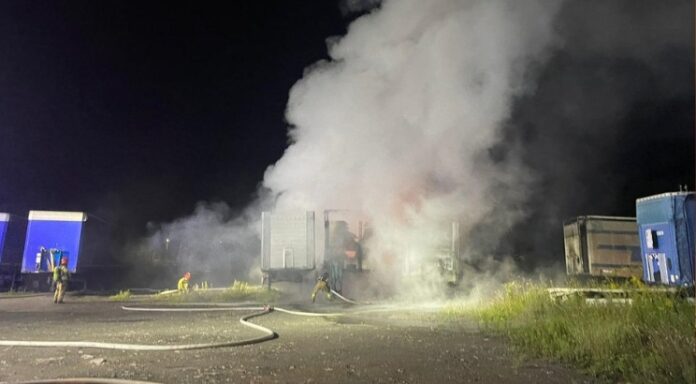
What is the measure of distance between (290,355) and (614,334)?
15.2 feet

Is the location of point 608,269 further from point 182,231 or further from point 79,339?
point 182,231

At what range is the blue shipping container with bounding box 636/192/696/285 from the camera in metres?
13.6

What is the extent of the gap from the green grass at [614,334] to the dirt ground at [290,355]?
16.1 inches

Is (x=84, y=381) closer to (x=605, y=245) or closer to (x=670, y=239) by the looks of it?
(x=670, y=239)

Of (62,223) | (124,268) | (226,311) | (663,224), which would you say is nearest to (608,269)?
(663,224)

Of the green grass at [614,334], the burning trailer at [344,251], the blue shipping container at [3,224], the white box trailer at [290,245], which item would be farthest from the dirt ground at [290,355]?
the blue shipping container at [3,224]

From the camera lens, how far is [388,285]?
1900 cm

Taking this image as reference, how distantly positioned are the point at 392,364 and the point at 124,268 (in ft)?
94.4

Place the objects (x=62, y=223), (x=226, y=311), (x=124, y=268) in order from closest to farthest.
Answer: (x=226, y=311)
(x=62, y=223)
(x=124, y=268)

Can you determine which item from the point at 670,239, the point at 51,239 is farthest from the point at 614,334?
the point at 51,239

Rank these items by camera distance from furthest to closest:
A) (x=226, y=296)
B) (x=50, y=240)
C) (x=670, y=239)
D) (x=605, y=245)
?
1. (x=50, y=240)
2. (x=226, y=296)
3. (x=605, y=245)
4. (x=670, y=239)

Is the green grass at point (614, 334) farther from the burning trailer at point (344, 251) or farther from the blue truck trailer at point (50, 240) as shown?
Answer: the blue truck trailer at point (50, 240)

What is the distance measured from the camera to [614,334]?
6.94 metres

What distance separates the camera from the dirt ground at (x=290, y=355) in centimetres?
606
